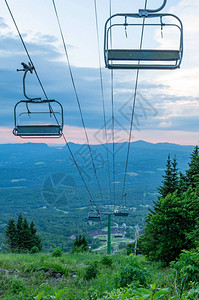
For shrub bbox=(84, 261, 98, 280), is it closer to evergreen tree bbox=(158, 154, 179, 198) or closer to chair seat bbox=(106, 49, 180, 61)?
chair seat bbox=(106, 49, 180, 61)

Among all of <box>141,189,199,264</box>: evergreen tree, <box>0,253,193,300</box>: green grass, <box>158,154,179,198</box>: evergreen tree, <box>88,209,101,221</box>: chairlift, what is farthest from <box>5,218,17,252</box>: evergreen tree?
<box>141,189,199,264</box>: evergreen tree

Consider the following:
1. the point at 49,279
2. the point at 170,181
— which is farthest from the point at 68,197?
the point at 49,279

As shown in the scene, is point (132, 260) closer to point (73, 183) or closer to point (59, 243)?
point (59, 243)

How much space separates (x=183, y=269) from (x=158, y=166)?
197822 mm

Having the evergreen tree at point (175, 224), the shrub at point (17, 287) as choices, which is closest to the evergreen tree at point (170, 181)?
the evergreen tree at point (175, 224)

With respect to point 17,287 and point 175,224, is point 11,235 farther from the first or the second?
point 17,287

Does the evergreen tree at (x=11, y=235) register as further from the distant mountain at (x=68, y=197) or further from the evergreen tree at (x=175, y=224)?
the distant mountain at (x=68, y=197)

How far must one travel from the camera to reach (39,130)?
5.03m

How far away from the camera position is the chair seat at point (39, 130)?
197 inches

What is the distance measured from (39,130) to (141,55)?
2.60 metres

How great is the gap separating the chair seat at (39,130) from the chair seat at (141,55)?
2.20m

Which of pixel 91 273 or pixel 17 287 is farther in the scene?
A: pixel 91 273

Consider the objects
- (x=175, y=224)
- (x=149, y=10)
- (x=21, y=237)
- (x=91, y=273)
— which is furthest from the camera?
(x=21, y=237)

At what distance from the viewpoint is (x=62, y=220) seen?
104 metres
